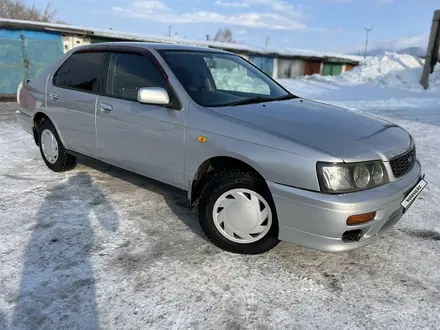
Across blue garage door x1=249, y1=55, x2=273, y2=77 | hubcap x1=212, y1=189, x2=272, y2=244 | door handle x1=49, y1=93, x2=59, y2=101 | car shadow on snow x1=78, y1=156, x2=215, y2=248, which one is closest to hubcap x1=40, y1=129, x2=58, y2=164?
door handle x1=49, y1=93, x2=59, y2=101

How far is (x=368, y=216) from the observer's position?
245 centimetres

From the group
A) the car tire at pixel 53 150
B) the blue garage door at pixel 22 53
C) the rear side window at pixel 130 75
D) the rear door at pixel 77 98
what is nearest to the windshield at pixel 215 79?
the rear side window at pixel 130 75

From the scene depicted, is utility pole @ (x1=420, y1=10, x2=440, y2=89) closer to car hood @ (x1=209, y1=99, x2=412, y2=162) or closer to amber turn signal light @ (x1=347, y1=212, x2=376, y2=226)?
car hood @ (x1=209, y1=99, x2=412, y2=162)

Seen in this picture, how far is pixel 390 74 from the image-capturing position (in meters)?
17.2

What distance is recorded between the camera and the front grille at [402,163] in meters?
2.67

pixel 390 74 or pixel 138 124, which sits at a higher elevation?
pixel 390 74

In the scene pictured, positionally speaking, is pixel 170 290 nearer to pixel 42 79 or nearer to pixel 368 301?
pixel 368 301

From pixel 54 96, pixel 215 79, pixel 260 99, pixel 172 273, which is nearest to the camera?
pixel 172 273

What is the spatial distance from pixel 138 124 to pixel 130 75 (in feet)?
1.89

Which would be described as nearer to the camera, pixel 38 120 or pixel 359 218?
pixel 359 218

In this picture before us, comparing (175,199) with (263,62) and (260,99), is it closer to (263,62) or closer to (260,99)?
(260,99)

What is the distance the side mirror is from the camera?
3059 millimetres

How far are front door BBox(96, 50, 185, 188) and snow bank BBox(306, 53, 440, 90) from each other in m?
15.1

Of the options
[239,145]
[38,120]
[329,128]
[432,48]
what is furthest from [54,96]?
[432,48]
